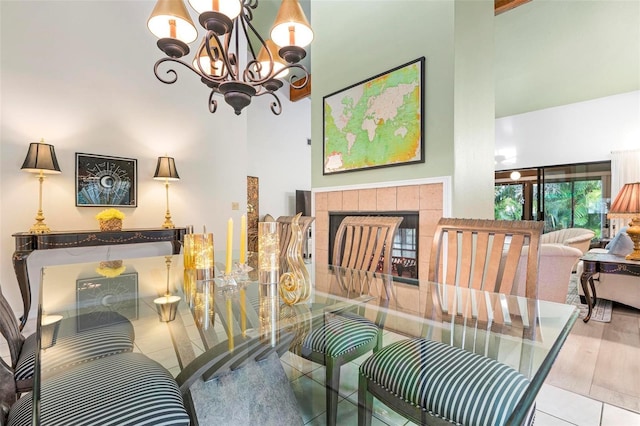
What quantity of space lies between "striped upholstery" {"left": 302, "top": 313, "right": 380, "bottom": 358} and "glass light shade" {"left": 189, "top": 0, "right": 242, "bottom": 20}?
5.36 feet

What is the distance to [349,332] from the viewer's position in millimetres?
1388

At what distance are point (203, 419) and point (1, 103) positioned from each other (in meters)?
3.62

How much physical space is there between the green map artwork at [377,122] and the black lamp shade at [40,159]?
2700 mm

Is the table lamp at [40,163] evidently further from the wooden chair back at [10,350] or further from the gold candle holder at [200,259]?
the gold candle holder at [200,259]

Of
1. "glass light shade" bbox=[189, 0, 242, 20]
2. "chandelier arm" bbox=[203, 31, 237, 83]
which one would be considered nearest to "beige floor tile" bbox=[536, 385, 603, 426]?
"chandelier arm" bbox=[203, 31, 237, 83]

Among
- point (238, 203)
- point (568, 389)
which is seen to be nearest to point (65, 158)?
point (238, 203)

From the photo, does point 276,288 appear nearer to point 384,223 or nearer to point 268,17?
point 384,223

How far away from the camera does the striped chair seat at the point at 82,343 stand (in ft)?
3.30

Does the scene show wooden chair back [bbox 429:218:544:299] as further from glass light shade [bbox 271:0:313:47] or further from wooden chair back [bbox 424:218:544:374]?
glass light shade [bbox 271:0:313:47]

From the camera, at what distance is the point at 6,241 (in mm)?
2943

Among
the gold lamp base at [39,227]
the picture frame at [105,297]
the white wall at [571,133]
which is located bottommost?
the picture frame at [105,297]

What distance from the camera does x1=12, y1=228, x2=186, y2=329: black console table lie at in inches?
104

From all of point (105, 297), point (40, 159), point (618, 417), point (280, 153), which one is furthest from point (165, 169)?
point (618, 417)

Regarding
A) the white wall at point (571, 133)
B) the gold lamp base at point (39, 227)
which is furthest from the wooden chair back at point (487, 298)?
the white wall at point (571, 133)
